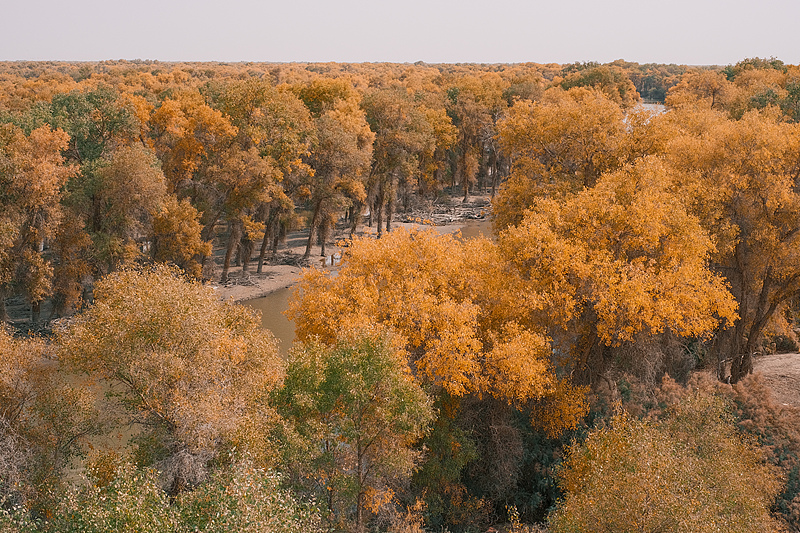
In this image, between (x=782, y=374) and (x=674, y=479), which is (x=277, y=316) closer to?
(x=782, y=374)

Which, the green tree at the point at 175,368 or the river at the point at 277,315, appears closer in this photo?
the green tree at the point at 175,368

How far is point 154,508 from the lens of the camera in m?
11.3

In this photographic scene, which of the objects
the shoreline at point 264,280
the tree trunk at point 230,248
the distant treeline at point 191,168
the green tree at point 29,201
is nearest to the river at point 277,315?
the shoreline at point 264,280

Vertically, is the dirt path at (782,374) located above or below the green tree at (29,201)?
below

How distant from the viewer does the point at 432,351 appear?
19.3 m

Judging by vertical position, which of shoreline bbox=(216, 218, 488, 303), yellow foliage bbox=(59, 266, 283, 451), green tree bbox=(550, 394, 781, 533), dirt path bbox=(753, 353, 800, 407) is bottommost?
shoreline bbox=(216, 218, 488, 303)

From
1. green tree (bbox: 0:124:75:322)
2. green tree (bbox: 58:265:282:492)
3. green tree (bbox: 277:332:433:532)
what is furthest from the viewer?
green tree (bbox: 0:124:75:322)

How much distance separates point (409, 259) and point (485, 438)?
22.8 feet

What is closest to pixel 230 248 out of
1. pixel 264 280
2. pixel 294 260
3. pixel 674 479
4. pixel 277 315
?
pixel 264 280

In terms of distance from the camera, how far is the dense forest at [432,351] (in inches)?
548

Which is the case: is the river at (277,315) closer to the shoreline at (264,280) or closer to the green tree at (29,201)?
the shoreline at (264,280)

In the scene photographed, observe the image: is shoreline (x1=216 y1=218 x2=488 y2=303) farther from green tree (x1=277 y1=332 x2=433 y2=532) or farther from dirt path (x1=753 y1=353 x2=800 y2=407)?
green tree (x1=277 y1=332 x2=433 y2=532)

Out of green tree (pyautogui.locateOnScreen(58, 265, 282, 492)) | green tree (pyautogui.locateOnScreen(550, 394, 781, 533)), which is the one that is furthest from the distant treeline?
green tree (pyautogui.locateOnScreen(550, 394, 781, 533))

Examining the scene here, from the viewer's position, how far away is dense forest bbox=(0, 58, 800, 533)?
1391 centimetres
